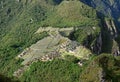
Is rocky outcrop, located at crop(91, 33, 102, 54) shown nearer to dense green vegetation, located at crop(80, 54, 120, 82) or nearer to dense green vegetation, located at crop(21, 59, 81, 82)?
dense green vegetation, located at crop(21, 59, 81, 82)

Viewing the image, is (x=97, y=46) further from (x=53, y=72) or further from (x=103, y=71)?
(x=103, y=71)

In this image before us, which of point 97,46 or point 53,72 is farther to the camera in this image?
point 97,46

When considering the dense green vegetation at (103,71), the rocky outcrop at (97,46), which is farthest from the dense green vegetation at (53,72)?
the rocky outcrop at (97,46)

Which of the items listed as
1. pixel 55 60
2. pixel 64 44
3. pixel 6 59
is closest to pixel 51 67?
pixel 55 60

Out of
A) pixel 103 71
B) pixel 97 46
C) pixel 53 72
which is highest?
pixel 103 71

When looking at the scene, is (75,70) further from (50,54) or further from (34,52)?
(34,52)

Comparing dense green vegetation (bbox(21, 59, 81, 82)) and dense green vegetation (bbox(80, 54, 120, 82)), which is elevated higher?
dense green vegetation (bbox(80, 54, 120, 82))

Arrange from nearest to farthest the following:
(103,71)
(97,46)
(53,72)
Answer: (103,71), (53,72), (97,46)

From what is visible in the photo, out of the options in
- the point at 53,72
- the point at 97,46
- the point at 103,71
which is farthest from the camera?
the point at 97,46

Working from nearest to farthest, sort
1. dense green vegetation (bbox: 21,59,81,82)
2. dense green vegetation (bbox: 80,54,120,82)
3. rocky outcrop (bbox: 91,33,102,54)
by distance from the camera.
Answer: dense green vegetation (bbox: 80,54,120,82) < dense green vegetation (bbox: 21,59,81,82) < rocky outcrop (bbox: 91,33,102,54)

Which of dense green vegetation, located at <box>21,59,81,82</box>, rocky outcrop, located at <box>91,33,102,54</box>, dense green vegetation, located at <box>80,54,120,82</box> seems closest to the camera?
dense green vegetation, located at <box>80,54,120,82</box>

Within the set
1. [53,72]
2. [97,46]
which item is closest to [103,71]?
[53,72]

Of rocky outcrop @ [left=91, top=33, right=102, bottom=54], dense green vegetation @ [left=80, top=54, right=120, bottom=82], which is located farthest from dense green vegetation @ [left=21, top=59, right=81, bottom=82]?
rocky outcrop @ [left=91, top=33, right=102, bottom=54]
